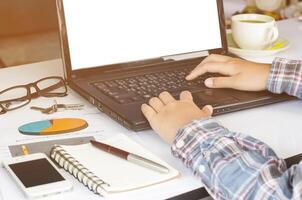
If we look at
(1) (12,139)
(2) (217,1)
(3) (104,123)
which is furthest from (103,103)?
(2) (217,1)

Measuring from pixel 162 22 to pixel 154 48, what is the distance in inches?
2.4

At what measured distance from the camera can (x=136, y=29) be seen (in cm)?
117

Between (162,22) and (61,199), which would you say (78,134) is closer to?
(61,199)

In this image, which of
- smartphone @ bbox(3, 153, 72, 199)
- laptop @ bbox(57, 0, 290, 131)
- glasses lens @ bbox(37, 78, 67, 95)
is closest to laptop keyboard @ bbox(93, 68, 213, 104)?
laptop @ bbox(57, 0, 290, 131)

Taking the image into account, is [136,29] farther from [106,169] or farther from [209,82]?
[106,169]

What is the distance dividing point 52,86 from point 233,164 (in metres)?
0.50

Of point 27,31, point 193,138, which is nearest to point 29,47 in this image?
point 27,31

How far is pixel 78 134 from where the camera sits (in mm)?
925

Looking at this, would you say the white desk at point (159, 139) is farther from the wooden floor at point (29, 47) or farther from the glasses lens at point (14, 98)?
the wooden floor at point (29, 47)

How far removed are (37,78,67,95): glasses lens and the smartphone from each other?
0.31 m

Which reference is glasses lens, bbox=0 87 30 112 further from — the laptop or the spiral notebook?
the spiral notebook

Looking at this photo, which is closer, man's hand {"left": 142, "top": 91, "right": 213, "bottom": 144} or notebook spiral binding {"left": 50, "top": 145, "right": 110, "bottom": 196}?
notebook spiral binding {"left": 50, "top": 145, "right": 110, "bottom": 196}

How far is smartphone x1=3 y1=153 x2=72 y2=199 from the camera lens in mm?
722

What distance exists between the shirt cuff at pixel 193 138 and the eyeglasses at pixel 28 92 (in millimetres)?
355
